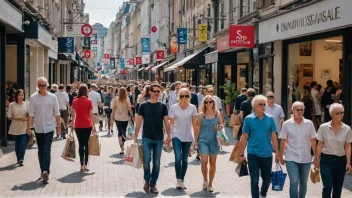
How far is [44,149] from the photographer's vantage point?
392 inches

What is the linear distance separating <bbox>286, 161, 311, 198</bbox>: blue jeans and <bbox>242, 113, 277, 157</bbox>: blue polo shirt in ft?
1.40

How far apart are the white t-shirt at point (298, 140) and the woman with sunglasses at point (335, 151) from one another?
6.0 inches

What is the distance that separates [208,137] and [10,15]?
25.0ft

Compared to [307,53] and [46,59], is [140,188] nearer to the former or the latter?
[307,53]

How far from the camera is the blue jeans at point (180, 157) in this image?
30.6 feet

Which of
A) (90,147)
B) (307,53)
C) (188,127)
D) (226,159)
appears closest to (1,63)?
(90,147)

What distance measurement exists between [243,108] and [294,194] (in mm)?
5983

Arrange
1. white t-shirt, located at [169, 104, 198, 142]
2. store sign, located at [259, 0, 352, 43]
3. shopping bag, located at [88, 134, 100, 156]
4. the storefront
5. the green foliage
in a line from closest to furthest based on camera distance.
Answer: white t-shirt, located at [169, 104, 198, 142]
shopping bag, located at [88, 134, 100, 156]
store sign, located at [259, 0, 352, 43]
the storefront
the green foliage

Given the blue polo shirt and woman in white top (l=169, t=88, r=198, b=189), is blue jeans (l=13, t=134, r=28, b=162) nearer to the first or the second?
woman in white top (l=169, t=88, r=198, b=189)

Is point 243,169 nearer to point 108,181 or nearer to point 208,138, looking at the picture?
point 208,138

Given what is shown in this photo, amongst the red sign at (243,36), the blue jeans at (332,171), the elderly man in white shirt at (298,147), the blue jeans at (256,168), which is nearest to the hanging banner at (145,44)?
the red sign at (243,36)

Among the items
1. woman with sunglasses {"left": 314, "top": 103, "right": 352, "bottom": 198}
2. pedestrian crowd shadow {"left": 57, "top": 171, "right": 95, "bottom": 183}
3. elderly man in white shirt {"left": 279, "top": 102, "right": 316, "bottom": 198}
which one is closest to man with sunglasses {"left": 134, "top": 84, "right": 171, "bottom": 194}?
pedestrian crowd shadow {"left": 57, "top": 171, "right": 95, "bottom": 183}

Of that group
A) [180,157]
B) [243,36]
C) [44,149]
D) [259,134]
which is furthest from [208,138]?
[243,36]

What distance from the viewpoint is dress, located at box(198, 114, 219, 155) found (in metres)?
9.10
